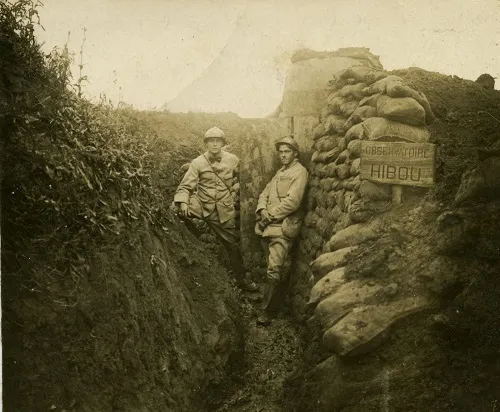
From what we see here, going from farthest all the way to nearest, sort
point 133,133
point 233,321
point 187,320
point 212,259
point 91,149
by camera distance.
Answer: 1. point 133,133
2. point 212,259
3. point 233,321
4. point 187,320
5. point 91,149

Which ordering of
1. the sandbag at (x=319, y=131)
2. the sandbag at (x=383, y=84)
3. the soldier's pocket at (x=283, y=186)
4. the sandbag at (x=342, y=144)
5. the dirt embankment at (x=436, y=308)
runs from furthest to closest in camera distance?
1. the soldier's pocket at (x=283, y=186)
2. the sandbag at (x=319, y=131)
3. the sandbag at (x=342, y=144)
4. the sandbag at (x=383, y=84)
5. the dirt embankment at (x=436, y=308)

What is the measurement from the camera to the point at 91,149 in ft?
15.2

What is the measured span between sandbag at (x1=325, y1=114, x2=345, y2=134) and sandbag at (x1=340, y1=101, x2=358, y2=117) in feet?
0.39

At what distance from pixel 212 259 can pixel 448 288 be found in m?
3.19

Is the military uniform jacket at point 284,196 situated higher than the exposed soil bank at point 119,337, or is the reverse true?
the military uniform jacket at point 284,196

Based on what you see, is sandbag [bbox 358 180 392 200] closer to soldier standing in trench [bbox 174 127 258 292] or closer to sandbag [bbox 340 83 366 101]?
sandbag [bbox 340 83 366 101]

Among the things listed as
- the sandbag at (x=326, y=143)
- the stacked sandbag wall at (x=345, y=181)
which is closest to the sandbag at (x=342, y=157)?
the stacked sandbag wall at (x=345, y=181)

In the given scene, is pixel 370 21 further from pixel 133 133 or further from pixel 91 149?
pixel 133 133

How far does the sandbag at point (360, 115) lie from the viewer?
5855 mm

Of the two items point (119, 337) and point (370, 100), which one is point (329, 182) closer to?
point (370, 100)

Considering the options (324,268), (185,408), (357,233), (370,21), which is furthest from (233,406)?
(370,21)

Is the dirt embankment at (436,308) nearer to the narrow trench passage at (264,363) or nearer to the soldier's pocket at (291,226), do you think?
the narrow trench passage at (264,363)

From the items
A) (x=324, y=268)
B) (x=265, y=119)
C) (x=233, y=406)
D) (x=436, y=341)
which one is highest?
(x=265, y=119)

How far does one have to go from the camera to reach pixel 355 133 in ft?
19.7
